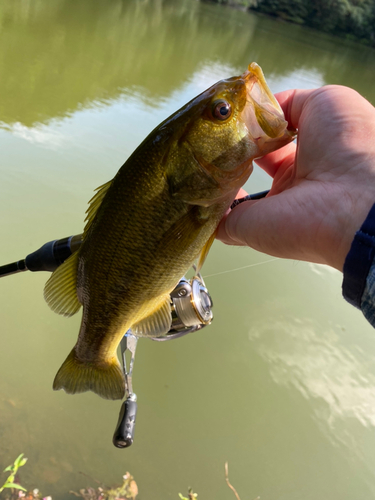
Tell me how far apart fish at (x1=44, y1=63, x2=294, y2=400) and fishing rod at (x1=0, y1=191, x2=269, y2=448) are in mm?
270

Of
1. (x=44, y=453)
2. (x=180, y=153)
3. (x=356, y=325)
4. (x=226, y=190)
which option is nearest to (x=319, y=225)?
(x=226, y=190)

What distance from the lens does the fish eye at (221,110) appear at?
1.35 metres

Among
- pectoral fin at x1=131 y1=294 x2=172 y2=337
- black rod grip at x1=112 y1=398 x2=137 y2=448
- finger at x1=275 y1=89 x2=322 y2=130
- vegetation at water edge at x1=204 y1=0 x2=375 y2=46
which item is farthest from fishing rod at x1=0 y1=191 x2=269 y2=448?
vegetation at water edge at x1=204 y1=0 x2=375 y2=46

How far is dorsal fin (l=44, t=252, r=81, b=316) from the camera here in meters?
1.60

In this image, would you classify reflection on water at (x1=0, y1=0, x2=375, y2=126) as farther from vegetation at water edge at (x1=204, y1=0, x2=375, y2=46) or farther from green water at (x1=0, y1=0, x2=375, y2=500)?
vegetation at water edge at (x1=204, y1=0, x2=375, y2=46)

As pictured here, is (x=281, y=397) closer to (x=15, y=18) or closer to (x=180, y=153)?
(x=180, y=153)

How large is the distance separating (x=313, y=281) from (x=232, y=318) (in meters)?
1.22

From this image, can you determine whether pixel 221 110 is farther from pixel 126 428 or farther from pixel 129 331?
pixel 126 428

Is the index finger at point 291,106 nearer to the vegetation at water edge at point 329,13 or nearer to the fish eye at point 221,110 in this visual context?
the fish eye at point 221,110

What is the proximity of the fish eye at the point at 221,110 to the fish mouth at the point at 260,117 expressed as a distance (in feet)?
0.19

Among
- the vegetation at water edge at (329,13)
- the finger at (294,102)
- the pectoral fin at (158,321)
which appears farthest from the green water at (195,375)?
the vegetation at water edge at (329,13)

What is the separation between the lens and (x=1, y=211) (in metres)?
4.04

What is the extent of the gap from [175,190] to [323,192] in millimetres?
542

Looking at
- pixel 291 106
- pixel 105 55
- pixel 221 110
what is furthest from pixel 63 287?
pixel 105 55
